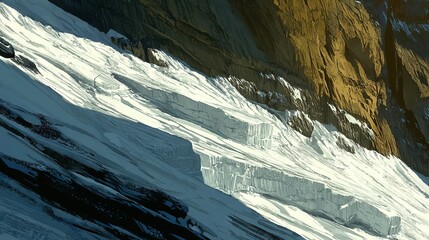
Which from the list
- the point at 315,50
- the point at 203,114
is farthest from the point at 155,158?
the point at 315,50

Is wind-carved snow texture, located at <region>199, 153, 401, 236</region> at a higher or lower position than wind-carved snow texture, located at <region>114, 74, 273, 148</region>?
lower

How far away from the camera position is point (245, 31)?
33.7 metres

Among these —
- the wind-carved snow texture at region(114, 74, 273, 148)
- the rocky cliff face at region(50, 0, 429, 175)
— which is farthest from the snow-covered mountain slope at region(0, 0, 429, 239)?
the rocky cliff face at region(50, 0, 429, 175)

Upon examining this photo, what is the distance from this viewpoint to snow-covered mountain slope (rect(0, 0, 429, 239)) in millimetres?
11055

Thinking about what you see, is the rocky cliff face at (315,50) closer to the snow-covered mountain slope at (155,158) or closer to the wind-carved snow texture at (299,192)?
the snow-covered mountain slope at (155,158)

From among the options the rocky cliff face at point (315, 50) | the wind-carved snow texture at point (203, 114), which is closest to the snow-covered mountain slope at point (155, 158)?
the wind-carved snow texture at point (203, 114)

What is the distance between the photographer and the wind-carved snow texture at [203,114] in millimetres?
25141

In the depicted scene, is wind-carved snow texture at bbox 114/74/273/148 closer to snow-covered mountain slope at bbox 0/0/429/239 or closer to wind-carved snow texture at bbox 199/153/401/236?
snow-covered mountain slope at bbox 0/0/429/239

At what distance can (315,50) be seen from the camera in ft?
120

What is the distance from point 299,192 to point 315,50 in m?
13.7

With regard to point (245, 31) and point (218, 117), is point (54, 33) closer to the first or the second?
point (218, 117)

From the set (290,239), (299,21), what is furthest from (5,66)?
(299,21)

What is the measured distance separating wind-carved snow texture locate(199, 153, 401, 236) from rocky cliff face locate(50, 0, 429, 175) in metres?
8.32

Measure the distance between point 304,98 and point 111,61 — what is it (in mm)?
11467
